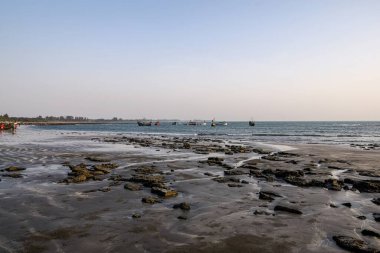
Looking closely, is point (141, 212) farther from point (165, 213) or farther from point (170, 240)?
point (170, 240)

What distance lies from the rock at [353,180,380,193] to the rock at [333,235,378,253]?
9.62m

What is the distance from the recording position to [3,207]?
14.3m

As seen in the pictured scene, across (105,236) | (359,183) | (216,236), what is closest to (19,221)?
(105,236)

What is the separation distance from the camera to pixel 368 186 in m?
20.0

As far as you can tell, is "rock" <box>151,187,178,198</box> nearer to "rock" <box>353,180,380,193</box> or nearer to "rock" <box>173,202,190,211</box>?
"rock" <box>173,202,190,211</box>

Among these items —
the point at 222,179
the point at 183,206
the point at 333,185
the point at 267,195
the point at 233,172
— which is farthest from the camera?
the point at 233,172

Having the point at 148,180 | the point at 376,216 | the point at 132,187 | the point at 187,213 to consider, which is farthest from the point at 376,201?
the point at 132,187

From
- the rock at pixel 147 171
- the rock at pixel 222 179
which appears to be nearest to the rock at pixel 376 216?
the rock at pixel 222 179

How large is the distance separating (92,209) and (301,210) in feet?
31.7

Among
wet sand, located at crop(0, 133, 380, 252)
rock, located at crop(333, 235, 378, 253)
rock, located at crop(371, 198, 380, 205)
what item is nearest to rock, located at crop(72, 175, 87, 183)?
wet sand, located at crop(0, 133, 380, 252)

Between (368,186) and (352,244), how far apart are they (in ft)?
35.7

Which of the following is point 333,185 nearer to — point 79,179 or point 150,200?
point 150,200

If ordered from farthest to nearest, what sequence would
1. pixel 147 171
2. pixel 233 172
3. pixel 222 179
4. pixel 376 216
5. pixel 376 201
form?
1. pixel 233 172
2. pixel 147 171
3. pixel 222 179
4. pixel 376 201
5. pixel 376 216

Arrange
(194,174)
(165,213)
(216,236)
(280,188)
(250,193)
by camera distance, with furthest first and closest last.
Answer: (194,174) < (280,188) < (250,193) < (165,213) < (216,236)
